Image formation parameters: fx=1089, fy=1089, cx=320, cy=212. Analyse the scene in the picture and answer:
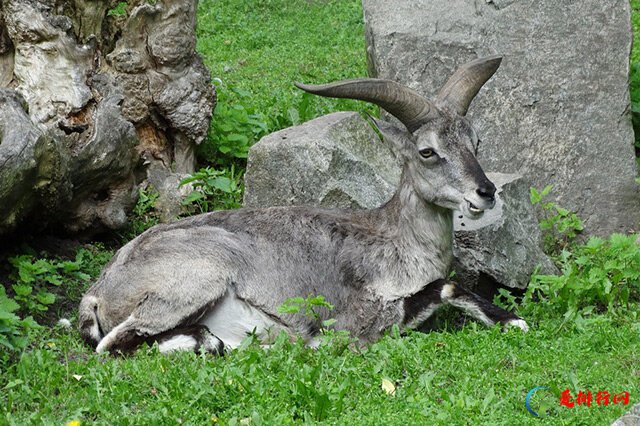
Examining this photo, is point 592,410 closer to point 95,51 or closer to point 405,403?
point 405,403

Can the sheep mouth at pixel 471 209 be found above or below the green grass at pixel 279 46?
above

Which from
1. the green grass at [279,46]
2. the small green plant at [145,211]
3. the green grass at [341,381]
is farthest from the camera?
the green grass at [279,46]

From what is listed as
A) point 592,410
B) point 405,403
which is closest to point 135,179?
point 405,403

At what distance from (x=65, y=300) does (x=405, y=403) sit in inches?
149

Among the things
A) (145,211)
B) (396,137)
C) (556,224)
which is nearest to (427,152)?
(396,137)

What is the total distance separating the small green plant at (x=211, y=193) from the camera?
10.6m

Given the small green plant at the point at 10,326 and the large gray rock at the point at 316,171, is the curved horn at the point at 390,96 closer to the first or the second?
the large gray rock at the point at 316,171

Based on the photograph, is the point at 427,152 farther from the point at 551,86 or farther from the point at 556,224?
the point at 551,86

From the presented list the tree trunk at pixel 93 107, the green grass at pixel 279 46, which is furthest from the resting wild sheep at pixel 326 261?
the green grass at pixel 279 46

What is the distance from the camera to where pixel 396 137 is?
335 inches

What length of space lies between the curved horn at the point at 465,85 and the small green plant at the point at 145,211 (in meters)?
3.44

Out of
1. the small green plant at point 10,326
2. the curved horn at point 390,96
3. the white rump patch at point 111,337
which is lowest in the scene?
the white rump patch at point 111,337

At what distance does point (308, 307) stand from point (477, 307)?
130 centimetres

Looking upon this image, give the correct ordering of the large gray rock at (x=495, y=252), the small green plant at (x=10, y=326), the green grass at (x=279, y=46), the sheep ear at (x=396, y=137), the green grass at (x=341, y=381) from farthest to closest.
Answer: the green grass at (x=279, y=46) < the large gray rock at (x=495, y=252) < the sheep ear at (x=396, y=137) < the small green plant at (x=10, y=326) < the green grass at (x=341, y=381)
